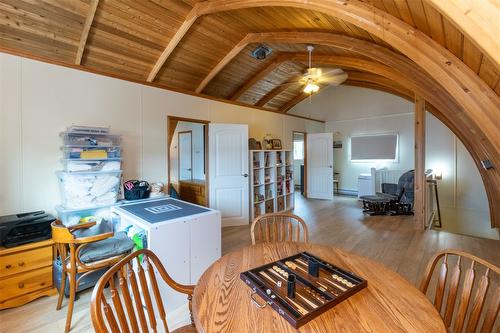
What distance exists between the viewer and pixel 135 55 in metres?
3.43

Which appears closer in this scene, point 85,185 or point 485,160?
point 85,185

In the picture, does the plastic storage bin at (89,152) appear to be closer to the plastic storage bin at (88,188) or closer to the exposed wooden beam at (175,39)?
the plastic storage bin at (88,188)

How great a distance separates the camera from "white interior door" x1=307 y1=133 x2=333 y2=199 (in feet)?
22.9

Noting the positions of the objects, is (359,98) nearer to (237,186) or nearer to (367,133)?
(367,133)

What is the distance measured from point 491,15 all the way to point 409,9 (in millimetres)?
1076

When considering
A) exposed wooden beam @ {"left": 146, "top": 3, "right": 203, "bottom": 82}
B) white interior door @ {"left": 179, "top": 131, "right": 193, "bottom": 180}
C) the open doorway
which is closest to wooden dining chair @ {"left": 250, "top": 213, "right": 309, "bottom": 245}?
exposed wooden beam @ {"left": 146, "top": 3, "right": 203, "bottom": 82}

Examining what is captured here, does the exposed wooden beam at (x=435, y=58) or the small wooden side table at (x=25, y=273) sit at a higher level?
the exposed wooden beam at (x=435, y=58)

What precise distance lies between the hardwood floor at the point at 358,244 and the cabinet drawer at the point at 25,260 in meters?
0.34

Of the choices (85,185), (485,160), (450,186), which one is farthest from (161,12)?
(450,186)

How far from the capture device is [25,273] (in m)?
2.23

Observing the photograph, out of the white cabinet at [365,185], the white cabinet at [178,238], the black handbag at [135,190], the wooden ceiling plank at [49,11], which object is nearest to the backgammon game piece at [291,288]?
the white cabinet at [178,238]

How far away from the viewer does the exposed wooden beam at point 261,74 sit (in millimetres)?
4750

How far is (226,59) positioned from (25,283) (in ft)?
12.6

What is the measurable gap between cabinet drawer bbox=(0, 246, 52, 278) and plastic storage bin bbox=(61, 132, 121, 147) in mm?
1206
